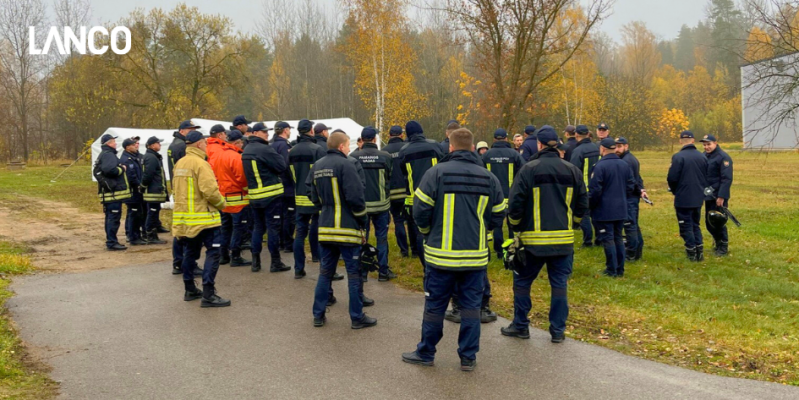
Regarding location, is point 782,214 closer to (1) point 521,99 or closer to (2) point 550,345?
(1) point 521,99

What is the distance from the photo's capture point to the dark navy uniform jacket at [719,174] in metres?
10.3

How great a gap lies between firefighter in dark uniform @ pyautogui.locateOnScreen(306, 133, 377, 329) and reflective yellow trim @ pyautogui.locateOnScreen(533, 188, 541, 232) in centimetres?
183

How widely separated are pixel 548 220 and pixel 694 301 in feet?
10.1

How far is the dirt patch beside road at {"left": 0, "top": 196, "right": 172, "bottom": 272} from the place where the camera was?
34.7ft

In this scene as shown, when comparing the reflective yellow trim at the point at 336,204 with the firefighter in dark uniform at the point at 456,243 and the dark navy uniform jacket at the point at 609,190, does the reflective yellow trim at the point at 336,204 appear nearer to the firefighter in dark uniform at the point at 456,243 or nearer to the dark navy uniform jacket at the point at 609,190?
the firefighter in dark uniform at the point at 456,243

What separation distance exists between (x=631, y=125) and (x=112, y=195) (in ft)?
157

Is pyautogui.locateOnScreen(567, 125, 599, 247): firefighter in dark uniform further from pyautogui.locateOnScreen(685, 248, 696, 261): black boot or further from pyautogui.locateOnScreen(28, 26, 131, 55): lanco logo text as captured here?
pyautogui.locateOnScreen(28, 26, 131, 55): lanco logo text

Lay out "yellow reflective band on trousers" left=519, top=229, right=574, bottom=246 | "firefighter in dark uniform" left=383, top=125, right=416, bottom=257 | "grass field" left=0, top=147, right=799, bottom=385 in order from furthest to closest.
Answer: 1. "firefighter in dark uniform" left=383, top=125, right=416, bottom=257
2. "yellow reflective band on trousers" left=519, top=229, right=574, bottom=246
3. "grass field" left=0, top=147, right=799, bottom=385

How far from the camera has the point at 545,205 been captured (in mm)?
6223

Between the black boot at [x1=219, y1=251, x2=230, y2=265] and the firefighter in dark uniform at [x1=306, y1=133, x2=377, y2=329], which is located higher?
the firefighter in dark uniform at [x1=306, y1=133, x2=377, y2=329]

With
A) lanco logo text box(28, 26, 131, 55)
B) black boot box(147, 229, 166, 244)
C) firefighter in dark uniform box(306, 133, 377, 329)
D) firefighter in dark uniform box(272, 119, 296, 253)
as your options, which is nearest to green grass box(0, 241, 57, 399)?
firefighter in dark uniform box(306, 133, 377, 329)

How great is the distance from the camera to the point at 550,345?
615 cm

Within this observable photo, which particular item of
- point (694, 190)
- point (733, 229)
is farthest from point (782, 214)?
point (694, 190)

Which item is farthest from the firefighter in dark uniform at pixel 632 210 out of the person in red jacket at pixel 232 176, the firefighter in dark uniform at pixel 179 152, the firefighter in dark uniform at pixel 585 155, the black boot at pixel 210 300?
the firefighter in dark uniform at pixel 179 152
